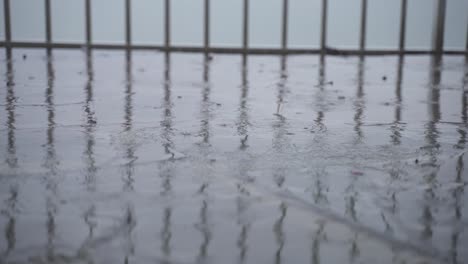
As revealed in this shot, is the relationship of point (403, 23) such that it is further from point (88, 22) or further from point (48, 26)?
point (48, 26)

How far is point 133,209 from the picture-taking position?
50.6 inches

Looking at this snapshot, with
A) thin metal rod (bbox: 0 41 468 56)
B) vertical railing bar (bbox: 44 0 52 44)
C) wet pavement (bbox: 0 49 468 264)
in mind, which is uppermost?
vertical railing bar (bbox: 44 0 52 44)

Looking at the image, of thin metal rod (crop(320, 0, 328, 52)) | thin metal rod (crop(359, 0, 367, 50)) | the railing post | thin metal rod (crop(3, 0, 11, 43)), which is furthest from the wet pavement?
the railing post

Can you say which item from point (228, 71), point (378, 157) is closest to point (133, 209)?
point (378, 157)

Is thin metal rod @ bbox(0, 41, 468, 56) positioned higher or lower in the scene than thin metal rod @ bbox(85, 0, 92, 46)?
lower

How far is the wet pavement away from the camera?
1095 millimetres

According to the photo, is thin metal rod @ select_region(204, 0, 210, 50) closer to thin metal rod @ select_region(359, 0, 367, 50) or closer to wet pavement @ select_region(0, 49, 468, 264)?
thin metal rod @ select_region(359, 0, 367, 50)

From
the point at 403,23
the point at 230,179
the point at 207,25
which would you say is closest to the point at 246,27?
the point at 207,25

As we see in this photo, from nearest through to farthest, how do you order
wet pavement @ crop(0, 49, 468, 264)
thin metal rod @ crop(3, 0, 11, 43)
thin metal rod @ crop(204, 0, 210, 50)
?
wet pavement @ crop(0, 49, 468, 264), thin metal rod @ crop(3, 0, 11, 43), thin metal rod @ crop(204, 0, 210, 50)

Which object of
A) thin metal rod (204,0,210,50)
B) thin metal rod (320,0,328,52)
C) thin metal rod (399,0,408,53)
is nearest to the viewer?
thin metal rod (204,0,210,50)

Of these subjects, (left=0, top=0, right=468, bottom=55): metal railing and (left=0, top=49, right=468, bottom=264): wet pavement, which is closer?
(left=0, top=49, right=468, bottom=264): wet pavement

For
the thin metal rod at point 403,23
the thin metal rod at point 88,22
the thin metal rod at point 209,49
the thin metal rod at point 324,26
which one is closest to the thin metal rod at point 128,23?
the thin metal rod at point 209,49

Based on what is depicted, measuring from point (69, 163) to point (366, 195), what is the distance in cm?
84

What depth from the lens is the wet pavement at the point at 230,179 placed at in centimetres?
109
